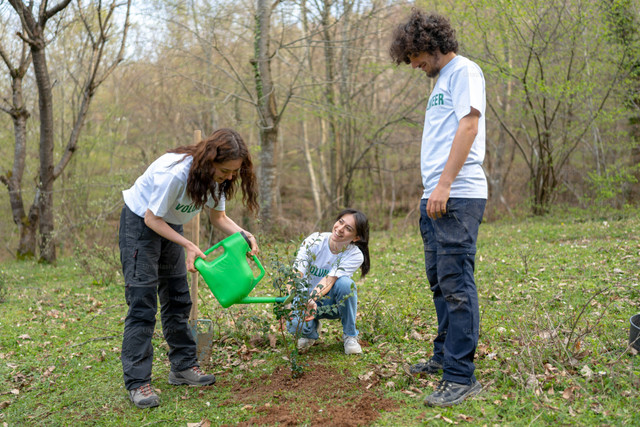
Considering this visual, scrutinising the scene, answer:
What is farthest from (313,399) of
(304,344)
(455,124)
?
(455,124)

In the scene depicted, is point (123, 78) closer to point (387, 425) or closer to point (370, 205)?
point (370, 205)

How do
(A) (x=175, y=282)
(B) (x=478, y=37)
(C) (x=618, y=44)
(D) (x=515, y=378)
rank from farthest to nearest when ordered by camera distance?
(B) (x=478, y=37), (C) (x=618, y=44), (A) (x=175, y=282), (D) (x=515, y=378)

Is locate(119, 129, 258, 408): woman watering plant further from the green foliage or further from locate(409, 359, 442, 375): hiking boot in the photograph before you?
the green foliage

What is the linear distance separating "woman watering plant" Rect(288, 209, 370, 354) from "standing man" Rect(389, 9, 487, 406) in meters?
0.94

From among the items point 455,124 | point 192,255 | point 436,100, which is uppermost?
point 436,100

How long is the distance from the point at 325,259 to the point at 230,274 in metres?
0.97

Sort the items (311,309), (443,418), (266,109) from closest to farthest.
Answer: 1. (443,418)
2. (311,309)
3. (266,109)

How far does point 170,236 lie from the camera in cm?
294

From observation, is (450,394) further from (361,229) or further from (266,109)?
(266,109)

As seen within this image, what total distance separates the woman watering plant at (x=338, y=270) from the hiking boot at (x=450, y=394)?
946mm

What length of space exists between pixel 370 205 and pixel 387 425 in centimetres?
1329

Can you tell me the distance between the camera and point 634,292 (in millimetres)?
4297

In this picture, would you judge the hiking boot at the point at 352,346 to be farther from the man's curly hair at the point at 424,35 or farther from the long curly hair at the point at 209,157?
the man's curly hair at the point at 424,35

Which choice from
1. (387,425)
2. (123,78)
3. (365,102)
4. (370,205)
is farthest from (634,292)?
(123,78)
